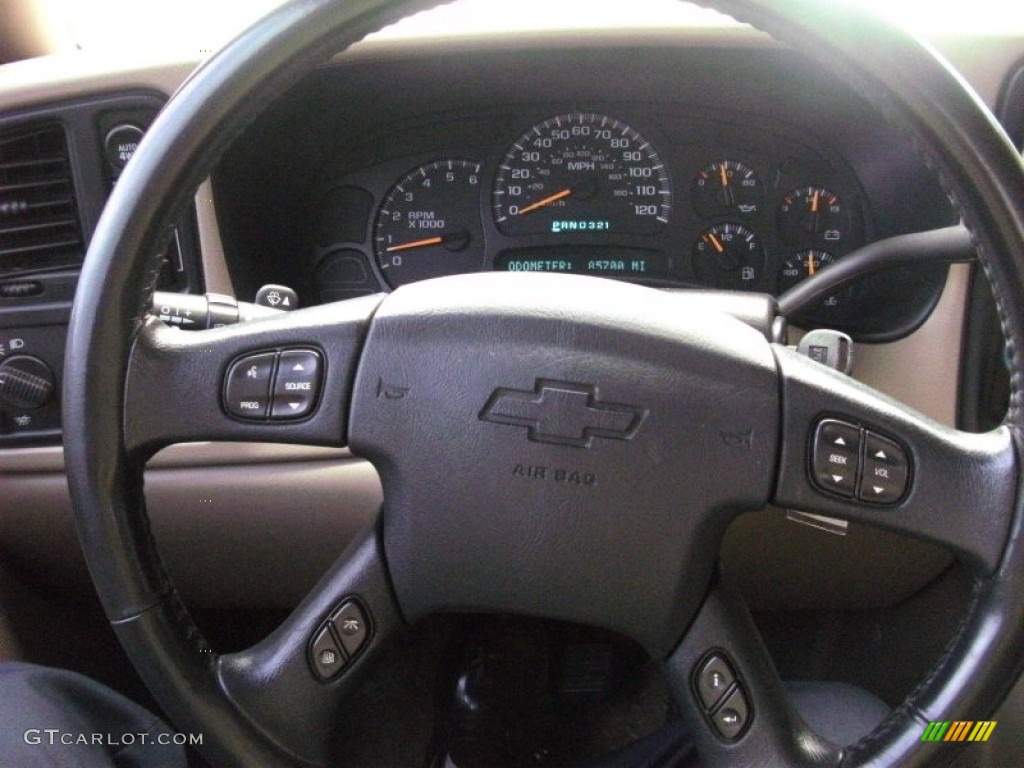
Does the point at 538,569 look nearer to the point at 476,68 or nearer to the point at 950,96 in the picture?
the point at 950,96

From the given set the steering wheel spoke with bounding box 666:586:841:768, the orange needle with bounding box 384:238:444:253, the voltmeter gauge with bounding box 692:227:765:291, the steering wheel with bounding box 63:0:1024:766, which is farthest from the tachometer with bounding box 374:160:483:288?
the steering wheel spoke with bounding box 666:586:841:768

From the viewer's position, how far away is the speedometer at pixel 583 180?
160cm

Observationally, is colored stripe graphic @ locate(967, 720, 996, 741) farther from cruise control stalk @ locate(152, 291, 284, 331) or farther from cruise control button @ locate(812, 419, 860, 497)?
cruise control stalk @ locate(152, 291, 284, 331)

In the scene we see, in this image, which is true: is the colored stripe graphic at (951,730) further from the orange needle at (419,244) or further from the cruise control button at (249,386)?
the orange needle at (419,244)

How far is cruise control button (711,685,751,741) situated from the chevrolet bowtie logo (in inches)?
8.0

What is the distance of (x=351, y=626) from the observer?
83cm

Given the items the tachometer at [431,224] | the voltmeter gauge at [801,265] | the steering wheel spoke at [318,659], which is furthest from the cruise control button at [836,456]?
the tachometer at [431,224]

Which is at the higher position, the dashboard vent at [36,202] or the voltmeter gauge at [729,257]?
the dashboard vent at [36,202]

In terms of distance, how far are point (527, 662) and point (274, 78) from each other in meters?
0.82

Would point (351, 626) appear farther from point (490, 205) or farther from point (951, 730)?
point (490, 205)

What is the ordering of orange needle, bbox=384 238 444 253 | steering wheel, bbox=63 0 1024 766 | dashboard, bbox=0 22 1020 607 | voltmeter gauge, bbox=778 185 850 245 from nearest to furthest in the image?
steering wheel, bbox=63 0 1024 766
dashboard, bbox=0 22 1020 607
voltmeter gauge, bbox=778 185 850 245
orange needle, bbox=384 238 444 253

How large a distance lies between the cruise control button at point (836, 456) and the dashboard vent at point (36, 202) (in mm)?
1084

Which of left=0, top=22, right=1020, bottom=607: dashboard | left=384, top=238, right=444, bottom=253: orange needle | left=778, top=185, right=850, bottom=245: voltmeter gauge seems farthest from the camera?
left=384, top=238, right=444, bottom=253: orange needle

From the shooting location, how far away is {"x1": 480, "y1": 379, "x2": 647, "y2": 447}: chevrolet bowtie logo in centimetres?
77
